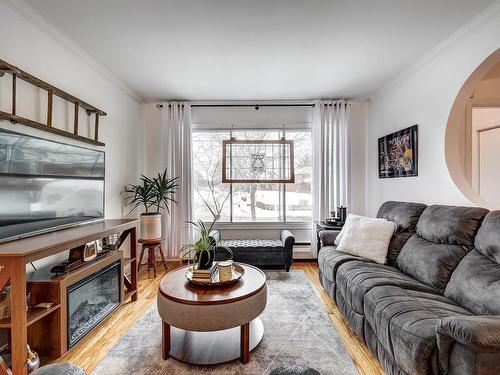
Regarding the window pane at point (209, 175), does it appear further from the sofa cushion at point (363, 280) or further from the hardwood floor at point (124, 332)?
the sofa cushion at point (363, 280)

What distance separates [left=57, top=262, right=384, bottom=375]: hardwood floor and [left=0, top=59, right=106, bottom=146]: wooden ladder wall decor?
176 cm

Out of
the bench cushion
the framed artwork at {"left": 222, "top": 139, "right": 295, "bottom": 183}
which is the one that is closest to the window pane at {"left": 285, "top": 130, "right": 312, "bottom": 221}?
the framed artwork at {"left": 222, "top": 139, "right": 295, "bottom": 183}

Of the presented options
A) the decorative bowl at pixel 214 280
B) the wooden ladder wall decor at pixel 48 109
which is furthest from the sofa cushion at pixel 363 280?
the wooden ladder wall decor at pixel 48 109

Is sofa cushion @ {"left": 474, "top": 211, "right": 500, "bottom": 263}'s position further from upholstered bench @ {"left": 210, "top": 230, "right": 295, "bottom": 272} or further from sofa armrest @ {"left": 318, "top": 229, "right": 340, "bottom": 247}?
upholstered bench @ {"left": 210, "top": 230, "right": 295, "bottom": 272}

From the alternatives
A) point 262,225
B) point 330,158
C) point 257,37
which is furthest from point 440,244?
point 262,225

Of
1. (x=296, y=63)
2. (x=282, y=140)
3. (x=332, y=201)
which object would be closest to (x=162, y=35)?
→ (x=296, y=63)

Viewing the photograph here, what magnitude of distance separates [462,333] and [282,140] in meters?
3.59

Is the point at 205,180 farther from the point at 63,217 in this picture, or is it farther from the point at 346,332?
the point at 346,332

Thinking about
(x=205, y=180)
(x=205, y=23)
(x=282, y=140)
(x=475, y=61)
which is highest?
(x=205, y=23)

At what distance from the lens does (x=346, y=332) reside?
2.33m

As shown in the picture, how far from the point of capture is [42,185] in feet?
7.06

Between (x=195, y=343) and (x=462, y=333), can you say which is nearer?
(x=462, y=333)

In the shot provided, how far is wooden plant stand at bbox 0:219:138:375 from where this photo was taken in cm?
158

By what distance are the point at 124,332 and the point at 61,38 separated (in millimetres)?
2715
